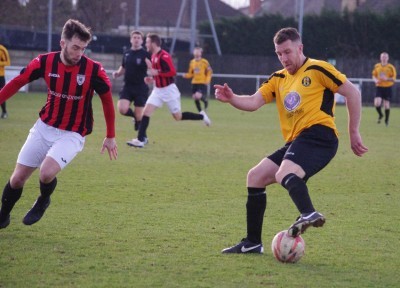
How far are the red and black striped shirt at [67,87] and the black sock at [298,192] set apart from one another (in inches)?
74.3

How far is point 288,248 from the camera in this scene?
19.4ft

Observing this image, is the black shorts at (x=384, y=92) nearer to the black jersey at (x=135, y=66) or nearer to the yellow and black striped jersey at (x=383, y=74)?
the yellow and black striped jersey at (x=383, y=74)

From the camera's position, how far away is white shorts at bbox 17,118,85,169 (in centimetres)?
677

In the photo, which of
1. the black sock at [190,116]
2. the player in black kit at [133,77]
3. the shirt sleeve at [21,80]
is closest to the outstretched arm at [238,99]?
the shirt sleeve at [21,80]

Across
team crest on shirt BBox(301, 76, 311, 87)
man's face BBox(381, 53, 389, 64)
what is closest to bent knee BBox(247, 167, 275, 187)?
team crest on shirt BBox(301, 76, 311, 87)

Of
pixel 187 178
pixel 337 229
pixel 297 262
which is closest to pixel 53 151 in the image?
pixel 297 262

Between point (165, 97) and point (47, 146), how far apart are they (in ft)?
28.0

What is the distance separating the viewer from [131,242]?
660 cm

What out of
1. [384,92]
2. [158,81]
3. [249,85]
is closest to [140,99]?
[158,81]

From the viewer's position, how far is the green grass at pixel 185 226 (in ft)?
18.2

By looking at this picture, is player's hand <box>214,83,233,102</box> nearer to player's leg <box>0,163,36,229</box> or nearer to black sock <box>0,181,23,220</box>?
player's leg <box>0,163,36,229</box>

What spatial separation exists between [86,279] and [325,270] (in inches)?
68.0

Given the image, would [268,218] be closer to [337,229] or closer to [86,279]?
[337,229]

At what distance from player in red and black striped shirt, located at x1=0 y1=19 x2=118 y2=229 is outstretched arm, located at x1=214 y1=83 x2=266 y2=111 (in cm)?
106
